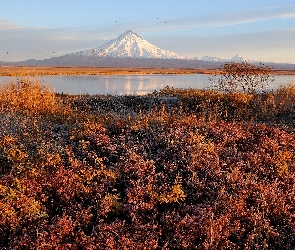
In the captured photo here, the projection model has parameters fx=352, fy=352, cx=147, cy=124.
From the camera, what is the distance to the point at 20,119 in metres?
11.2

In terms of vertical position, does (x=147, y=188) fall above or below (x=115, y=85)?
below

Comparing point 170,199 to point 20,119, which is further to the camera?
point 20,119

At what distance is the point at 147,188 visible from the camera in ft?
21.6

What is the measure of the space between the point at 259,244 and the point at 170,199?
1.64 meters

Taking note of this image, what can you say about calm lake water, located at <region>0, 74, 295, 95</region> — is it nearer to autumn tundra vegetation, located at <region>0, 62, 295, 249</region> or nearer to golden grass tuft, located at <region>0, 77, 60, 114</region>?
golden grass tuft, located at <region>0, 77, 60, 114</region>

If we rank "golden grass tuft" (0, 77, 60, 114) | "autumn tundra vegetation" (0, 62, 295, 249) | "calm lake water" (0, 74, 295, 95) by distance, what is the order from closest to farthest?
1. "autumn tundra vegetation" (0, 62, 295, 249)
2. "golden grass tuft" (0, 77, 60, 114)
3. "calm lake water" (0, 74, 295, 95)

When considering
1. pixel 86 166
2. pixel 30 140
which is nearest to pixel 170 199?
pixel 86 166

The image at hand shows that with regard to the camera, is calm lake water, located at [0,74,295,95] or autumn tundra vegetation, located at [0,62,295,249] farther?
calm lake water, located at [0,74,295,95]

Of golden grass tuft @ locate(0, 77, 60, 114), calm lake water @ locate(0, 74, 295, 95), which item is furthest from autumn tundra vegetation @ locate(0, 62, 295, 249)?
calm lake water @ locate(0, 74, 295, 95)

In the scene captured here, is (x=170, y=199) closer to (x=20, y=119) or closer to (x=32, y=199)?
(x=32, y=199)

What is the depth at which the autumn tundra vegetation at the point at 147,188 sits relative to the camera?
5.52m

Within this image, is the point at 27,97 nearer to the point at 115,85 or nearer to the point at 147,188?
the point at 147,188

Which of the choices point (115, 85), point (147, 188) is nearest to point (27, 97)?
point (147, 188)

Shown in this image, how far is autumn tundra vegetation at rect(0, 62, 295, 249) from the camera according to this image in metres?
5.52
